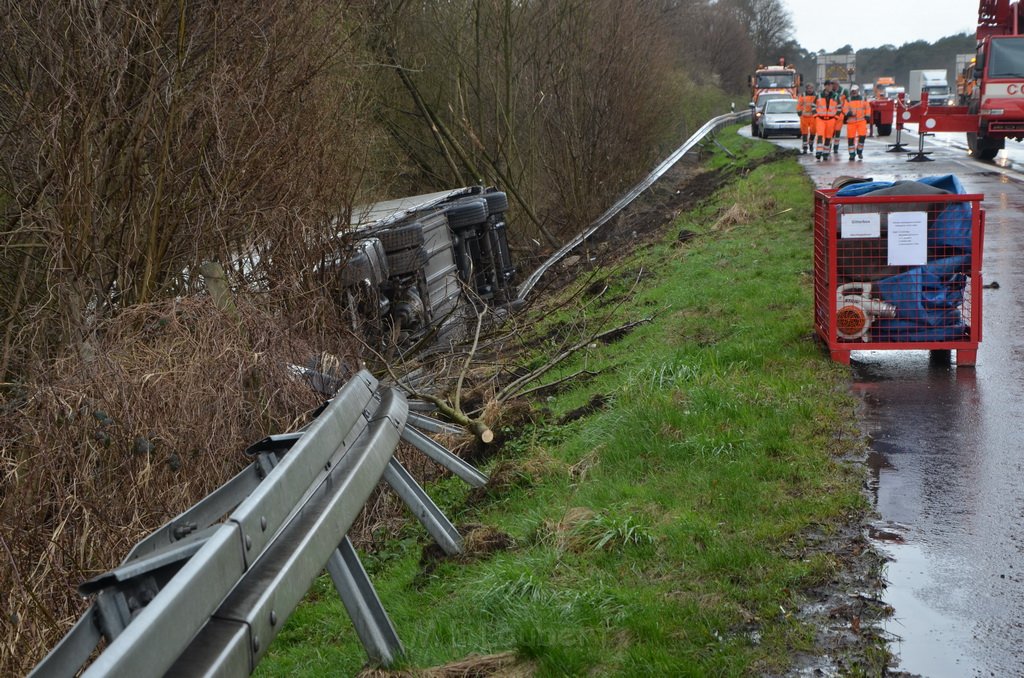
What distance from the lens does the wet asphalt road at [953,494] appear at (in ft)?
13.4

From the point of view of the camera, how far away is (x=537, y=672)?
13.2 feet

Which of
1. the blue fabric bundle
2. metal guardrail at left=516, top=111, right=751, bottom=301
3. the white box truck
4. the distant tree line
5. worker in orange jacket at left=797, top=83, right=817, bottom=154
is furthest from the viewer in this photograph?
the distant tree line

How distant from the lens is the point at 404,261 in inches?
480

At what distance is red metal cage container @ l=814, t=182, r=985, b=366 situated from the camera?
320 inches

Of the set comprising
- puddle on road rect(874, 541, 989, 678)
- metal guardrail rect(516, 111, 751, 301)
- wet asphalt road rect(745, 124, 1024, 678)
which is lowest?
metal guardrail rect(516, 111, 751, 301)

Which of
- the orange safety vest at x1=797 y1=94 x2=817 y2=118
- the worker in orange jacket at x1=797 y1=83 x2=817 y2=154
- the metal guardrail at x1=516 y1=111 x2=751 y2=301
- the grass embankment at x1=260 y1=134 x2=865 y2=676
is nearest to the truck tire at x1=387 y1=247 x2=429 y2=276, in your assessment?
the grass embankment at x1=260 y1=134 x2=865 y2=676

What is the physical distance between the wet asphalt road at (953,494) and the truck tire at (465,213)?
6.86 m

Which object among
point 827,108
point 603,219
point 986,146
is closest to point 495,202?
point 603,219

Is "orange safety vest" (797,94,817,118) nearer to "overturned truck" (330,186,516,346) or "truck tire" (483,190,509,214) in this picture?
"overturned truck" (330,186,516,346)

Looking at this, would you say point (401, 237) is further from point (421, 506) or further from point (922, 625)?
point (922, 625)

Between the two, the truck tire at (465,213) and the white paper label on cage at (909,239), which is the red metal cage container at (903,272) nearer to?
the white paper label on cage at (909,239)

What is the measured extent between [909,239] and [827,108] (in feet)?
67.9

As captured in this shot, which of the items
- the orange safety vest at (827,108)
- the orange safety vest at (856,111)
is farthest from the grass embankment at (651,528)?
the orange safety vest at (827,108)

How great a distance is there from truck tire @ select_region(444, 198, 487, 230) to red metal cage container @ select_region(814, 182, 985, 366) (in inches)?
286
